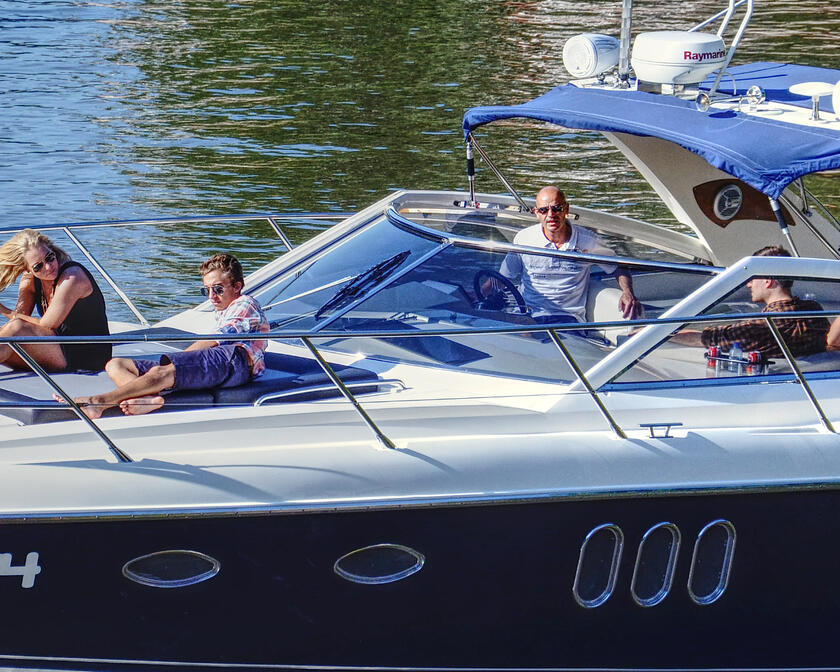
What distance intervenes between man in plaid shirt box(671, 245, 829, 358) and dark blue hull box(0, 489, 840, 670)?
56 centimetres

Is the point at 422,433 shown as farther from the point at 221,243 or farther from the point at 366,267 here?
the point at 221,243

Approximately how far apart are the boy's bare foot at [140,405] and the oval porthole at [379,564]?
0.82 meters

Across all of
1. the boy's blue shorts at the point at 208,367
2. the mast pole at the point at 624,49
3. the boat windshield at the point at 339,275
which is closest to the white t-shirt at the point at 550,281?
the boat windshield at the point at 339,275

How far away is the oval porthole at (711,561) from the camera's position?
340cm

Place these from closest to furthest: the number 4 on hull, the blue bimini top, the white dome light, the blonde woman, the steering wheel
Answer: the number 4 on hull → the blue bimini top → the steering wheel → the blonde woman → the white dome light

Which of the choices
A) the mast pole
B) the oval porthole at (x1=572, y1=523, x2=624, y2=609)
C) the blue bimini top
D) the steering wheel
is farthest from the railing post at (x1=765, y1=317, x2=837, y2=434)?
the mast pole

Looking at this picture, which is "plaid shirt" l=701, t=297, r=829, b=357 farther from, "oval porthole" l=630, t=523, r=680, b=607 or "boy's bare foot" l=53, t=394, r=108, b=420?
"boy's bare foot" l=53, t=394, r=108, b=420

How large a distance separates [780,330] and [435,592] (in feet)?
4.81

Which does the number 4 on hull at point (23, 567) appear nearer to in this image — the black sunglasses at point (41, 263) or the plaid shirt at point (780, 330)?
the black sunglasses at point (41, 263)

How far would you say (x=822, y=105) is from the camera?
4.55 meters

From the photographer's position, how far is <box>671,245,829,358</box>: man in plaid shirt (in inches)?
145

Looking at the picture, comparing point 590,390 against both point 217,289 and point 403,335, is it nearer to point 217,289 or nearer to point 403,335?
point 403,335

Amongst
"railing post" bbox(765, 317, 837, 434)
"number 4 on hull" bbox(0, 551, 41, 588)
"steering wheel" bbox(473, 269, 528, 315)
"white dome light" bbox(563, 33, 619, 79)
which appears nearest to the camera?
"number 4 on hull" bbox(0, 551, 41, 588)

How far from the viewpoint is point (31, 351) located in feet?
13.2
